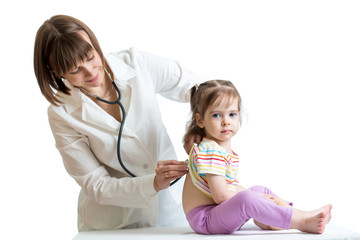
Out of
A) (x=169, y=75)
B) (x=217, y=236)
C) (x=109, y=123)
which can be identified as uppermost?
(x=169, y=75)

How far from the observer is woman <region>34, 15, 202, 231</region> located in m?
2.50

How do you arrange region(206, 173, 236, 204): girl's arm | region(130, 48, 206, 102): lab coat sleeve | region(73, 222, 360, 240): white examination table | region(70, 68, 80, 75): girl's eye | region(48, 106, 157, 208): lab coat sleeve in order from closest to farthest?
region(73, 222, 360, 240): white examination table → region(206, 173, 236, 204): girl's arm → region(70, 68, 80, 75): girl's eye → region(48, 106, 157, 208): lab coat sleeve → region(130, 48, 206, 102): lab coat sleeve

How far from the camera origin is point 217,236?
2348 mm

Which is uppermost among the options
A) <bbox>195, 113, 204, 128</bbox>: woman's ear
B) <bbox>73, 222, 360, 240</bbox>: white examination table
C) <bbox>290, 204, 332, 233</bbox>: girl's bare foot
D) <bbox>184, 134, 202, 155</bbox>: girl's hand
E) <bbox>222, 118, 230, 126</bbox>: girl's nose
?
<bbox>222, 118, 230, 126</bbox>: girl's nose

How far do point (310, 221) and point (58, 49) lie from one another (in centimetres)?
133

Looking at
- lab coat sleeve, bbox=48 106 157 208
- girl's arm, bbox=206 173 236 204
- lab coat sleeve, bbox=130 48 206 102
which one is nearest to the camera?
girl's arm, bbox=206 173 236 204

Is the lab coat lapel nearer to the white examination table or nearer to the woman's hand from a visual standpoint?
the woman's hand

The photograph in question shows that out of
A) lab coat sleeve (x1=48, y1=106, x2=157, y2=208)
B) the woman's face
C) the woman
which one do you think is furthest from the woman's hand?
the woman's face

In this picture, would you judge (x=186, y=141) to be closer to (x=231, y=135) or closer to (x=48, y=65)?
(x=231, y=135)

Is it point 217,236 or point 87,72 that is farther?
point 87,72

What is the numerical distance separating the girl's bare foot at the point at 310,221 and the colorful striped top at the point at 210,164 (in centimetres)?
33

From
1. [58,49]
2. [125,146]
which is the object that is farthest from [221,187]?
[58,49]

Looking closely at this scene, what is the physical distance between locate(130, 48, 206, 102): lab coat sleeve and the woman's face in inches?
15.2

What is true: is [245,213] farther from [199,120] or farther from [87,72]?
[87,72]
